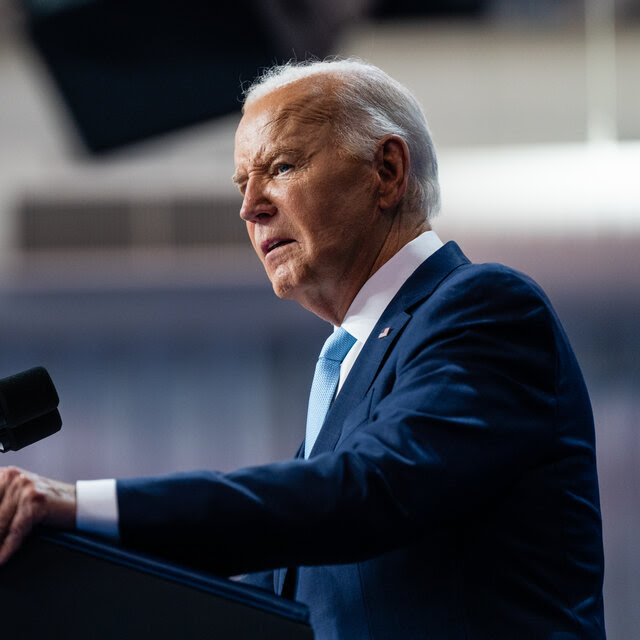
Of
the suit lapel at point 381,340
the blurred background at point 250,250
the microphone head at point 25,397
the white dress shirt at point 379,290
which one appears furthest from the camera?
the blurred background at point 250,250

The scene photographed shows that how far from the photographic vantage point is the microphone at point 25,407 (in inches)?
32.0

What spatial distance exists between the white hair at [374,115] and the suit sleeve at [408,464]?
34 cm

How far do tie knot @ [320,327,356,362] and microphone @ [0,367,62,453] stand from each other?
48 centimetres

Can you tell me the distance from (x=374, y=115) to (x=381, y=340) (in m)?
0.37

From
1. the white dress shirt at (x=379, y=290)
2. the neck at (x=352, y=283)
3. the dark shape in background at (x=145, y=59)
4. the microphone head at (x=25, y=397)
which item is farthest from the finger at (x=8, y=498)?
the dark shape in background at (x=145, y=59)

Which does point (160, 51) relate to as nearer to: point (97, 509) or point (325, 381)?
point (325, 381)

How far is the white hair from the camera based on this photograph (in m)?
1.25

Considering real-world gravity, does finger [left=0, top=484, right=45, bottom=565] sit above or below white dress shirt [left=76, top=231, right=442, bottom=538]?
below

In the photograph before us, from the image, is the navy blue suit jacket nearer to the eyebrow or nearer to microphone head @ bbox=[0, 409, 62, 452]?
microphone head @ bbox=[0, 409, 62, 452]

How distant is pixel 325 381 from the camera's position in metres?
1.23

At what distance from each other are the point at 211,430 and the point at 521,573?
4.21 meters

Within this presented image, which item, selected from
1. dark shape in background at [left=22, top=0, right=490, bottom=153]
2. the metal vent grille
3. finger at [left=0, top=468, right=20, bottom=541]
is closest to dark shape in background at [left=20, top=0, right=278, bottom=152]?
dark shape in background at [left=22, top=0, right=490, bottom=153]

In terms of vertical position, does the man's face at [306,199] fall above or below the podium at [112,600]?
above

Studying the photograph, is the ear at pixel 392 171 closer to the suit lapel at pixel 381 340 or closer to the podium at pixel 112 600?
the suit lapel at pixel 381 340
